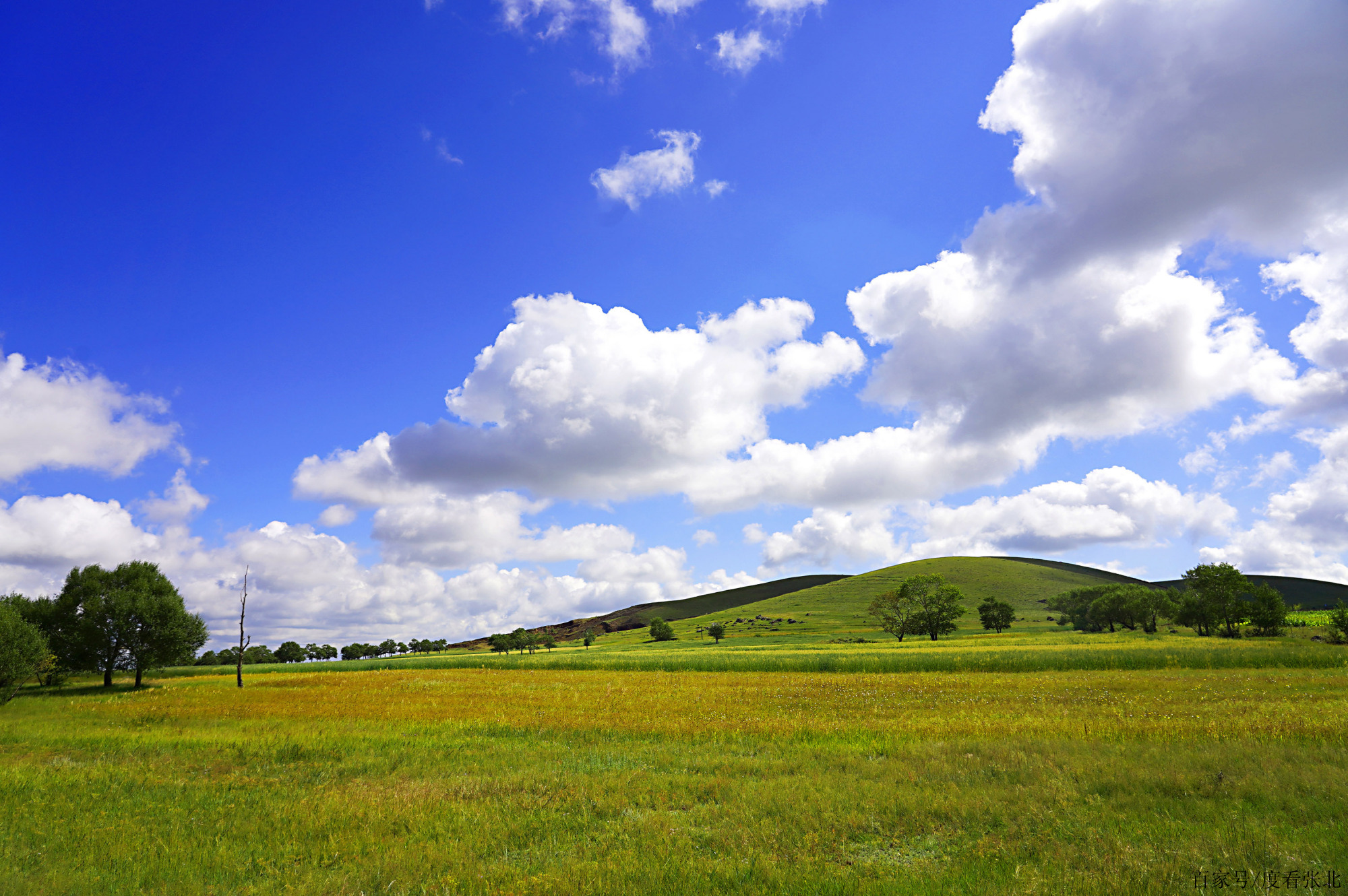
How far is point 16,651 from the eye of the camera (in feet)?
122

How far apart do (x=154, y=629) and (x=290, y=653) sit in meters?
117

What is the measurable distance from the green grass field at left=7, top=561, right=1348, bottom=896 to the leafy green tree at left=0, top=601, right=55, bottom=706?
10.5 meters

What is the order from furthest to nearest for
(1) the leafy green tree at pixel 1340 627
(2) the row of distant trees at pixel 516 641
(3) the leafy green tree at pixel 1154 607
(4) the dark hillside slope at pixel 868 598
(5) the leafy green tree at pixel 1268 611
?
(2) the row of distant trees at pixel 516 641 < (4) the dark hillside slope at pixel 868 598 < (3) the leafy green tree at pixel 1154 607 < (5) the leafy green tree at pixel 1268 611 < (1) the leafy green tree at pixel 1340 627

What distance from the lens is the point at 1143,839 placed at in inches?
374

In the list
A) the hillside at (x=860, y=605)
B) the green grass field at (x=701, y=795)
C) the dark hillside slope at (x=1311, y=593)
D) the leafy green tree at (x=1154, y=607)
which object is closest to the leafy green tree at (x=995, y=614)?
the hillside at (x=860, y=605)

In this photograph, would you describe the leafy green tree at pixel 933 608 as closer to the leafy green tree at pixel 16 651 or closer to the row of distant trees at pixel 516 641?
the row of distant trees at pixel 516 641

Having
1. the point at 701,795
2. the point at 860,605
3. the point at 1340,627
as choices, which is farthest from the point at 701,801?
the point at 860,605

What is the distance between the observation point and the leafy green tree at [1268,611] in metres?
80.5

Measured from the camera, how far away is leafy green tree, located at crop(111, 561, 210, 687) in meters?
51.8

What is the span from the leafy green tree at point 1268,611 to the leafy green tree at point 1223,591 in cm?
113

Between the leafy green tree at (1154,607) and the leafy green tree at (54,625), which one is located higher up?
the leafy green tree at (54,625)

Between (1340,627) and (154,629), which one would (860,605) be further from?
(154,629)

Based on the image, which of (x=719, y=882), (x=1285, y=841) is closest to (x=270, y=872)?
(x=719, y=882)

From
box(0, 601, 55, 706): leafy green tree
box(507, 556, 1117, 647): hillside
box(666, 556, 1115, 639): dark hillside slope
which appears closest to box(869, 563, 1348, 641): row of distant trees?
box(507, 556, 1117, 647): hillside
